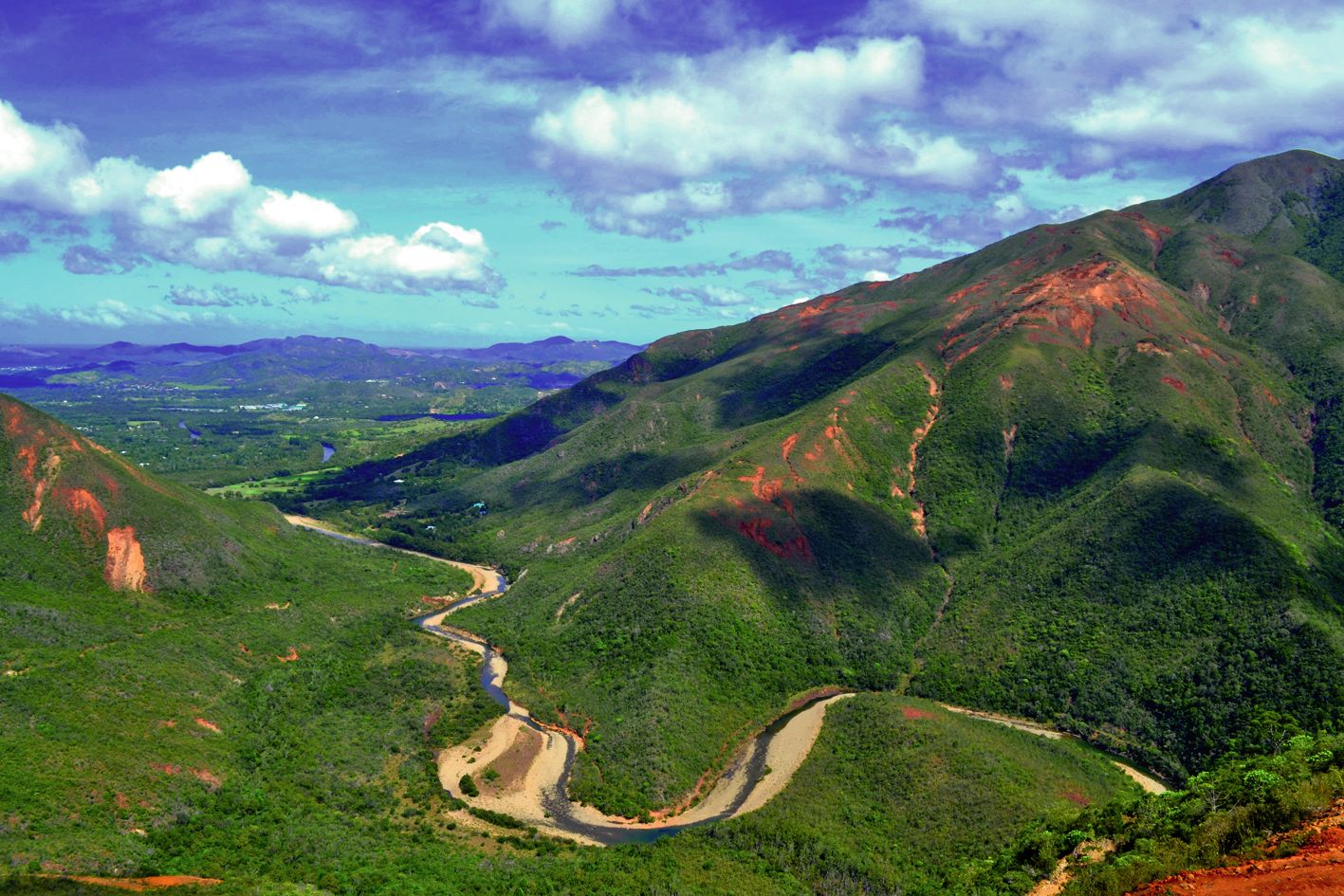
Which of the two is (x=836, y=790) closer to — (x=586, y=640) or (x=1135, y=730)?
(x=1135, y=730)

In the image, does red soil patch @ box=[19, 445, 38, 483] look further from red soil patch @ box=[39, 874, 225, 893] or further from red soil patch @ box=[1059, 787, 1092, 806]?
red soil patch @ box=[1059, 787, 1092, 806]

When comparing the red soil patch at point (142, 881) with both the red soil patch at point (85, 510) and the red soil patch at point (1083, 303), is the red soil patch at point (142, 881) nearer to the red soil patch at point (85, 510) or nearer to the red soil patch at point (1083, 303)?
the red soil patch at point (85, 510)

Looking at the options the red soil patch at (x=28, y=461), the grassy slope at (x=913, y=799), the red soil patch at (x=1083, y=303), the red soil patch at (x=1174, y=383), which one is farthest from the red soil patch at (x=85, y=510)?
the red soil patch at (x=1174, y=383)

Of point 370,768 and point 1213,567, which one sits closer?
point 370,768

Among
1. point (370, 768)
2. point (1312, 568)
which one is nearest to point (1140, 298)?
point (1312, 568)

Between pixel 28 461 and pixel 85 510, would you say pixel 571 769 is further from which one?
pixel 28 461

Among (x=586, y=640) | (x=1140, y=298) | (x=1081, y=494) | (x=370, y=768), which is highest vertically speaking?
(x=1140, y=298)
